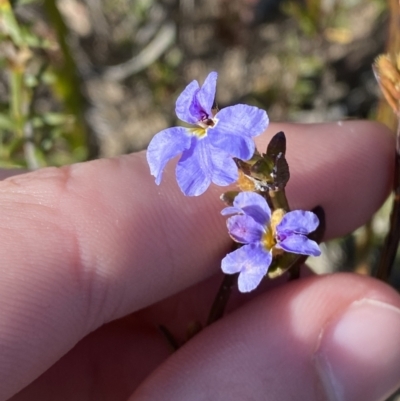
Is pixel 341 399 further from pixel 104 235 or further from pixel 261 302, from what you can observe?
pixel 104 235

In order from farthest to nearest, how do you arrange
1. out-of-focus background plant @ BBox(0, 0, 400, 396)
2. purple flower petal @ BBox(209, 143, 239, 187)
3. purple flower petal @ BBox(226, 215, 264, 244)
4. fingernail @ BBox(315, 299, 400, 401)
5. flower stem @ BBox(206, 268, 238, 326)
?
out-of-focus background plant @ BBox(0, 0, 400, 396) < fingernail @ BBox(315, 299, 400, 401) < flower stem @ BBox(206, 268, 238, 326) < purple flower petal @ BBox(226, 215, 264, 244) < purple flower petal @ BBox(209, 143, 239, 187)

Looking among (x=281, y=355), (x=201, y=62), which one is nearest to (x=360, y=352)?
(x=281, y=355)

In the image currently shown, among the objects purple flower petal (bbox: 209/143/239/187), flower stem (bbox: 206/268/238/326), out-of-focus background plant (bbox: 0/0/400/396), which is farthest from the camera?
out-of-focus background plant (bbox: 0/0/400/396)

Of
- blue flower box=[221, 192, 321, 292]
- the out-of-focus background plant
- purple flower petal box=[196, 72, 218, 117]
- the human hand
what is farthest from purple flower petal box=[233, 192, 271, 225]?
the out-of-focus background plant

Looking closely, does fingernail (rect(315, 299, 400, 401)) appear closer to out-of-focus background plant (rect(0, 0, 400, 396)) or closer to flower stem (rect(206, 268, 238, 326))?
flower stem (rect(206, 268, 238, 326))

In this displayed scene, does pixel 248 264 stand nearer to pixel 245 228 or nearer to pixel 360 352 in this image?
pixel 245 228

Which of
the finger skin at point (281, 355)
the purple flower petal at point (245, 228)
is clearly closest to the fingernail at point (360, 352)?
the finger skin at point (281, 355)

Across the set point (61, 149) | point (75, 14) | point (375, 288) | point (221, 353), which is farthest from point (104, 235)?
point (75, 14)

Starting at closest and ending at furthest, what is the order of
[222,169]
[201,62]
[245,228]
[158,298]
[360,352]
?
[222,169], [245,228], [360,352], [158,298], [201,62]
